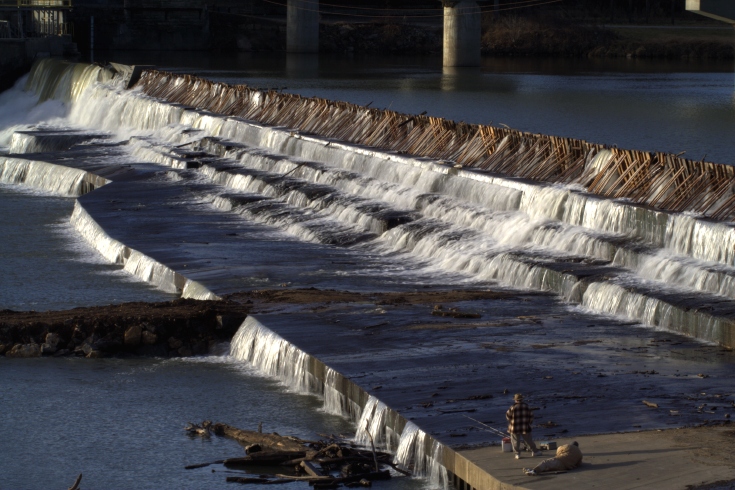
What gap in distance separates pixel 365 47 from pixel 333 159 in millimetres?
64836

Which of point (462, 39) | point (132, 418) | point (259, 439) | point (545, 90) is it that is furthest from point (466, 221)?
point (462, 39)

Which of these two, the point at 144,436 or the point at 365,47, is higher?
the point at 365,47

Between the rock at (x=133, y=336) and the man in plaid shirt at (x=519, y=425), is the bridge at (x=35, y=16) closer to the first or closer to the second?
the rock at (x=133, y=336)

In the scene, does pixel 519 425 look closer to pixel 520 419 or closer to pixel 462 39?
pixel 520 419

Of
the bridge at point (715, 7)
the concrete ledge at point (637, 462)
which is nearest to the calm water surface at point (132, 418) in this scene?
the concrete ledge at point (637, 462)

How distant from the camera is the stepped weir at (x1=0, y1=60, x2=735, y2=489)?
18453 millimetres

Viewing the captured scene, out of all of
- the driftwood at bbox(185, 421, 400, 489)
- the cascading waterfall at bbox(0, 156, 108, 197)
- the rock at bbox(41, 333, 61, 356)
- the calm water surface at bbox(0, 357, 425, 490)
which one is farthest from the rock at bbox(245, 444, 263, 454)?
the cascading waterfall at bbox(0, 156, 108, 197)

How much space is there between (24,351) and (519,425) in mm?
10363

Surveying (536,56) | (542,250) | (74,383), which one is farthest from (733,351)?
(536,56)

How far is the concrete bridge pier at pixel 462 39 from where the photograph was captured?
3398 inches

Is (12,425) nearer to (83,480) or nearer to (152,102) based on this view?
(83,480)

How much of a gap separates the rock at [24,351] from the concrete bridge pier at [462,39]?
65943 mm

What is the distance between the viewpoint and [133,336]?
2264cm

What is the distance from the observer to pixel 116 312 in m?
23.6
